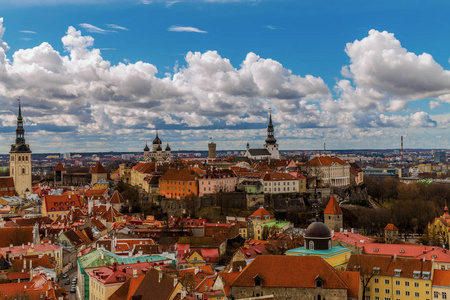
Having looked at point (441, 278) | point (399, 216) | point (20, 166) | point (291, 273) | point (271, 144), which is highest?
point (271, 144)

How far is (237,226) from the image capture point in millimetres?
73062

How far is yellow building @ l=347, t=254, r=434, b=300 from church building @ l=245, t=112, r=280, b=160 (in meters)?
90.7

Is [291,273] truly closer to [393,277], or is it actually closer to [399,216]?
[393,277]

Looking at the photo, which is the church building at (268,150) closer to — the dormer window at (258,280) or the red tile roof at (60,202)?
the red tile roof at (60,202)

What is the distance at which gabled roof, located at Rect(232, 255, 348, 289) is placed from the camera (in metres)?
36.2

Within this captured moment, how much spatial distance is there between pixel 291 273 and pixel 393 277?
1094cm

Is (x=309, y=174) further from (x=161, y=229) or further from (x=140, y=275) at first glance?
(x=140, y=275)

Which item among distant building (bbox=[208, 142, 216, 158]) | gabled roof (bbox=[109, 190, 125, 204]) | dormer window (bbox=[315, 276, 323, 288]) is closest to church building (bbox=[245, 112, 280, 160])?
distant building (bbox=[208, 142, 216, 158])

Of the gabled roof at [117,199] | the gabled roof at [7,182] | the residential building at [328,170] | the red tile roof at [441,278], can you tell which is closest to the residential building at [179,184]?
the gabled roof at [117,199]

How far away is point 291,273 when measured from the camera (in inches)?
1458

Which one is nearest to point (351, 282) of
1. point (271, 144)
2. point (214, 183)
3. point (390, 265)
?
Answer: point (390, 265)

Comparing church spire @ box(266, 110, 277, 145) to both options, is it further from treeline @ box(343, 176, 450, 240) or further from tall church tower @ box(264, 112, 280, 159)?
treeline @ box(343, 176, 450, 240)

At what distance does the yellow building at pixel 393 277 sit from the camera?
139ft

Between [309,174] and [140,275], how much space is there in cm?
6833
